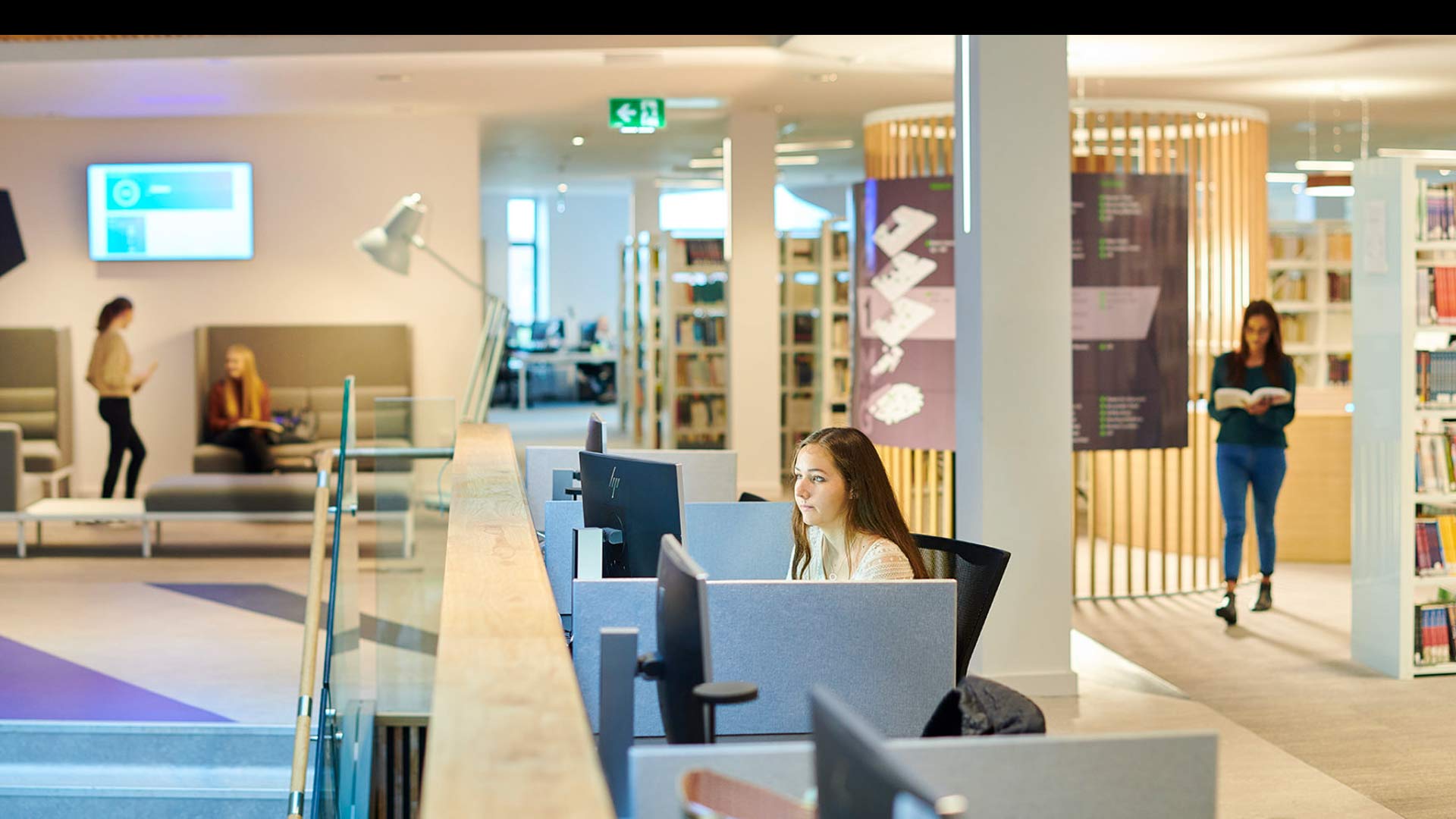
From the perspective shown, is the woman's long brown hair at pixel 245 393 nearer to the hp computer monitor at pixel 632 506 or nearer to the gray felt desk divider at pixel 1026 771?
the hp computer monitor at pixel 632 506

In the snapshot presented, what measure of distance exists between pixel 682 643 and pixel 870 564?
3.96 ft

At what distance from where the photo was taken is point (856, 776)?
1.31 m

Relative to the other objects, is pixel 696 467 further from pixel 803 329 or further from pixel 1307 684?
pixel 803 329

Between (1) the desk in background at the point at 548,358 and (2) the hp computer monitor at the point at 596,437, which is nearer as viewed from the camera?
(2) the hp computer monitor at the point at 596,437

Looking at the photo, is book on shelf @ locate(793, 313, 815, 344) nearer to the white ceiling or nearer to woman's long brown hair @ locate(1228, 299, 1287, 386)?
the white ceiling

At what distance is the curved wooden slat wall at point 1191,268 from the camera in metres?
7.62

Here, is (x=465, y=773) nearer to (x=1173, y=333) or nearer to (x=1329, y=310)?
(x=1173, y=333)

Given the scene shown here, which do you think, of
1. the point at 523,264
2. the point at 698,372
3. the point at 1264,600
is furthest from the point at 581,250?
the point at 1264,600

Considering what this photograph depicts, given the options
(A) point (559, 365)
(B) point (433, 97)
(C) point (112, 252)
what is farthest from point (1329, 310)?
(A) point (559, 365)

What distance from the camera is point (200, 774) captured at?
555 centimetres

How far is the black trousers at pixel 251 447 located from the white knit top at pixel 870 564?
750 centimetres

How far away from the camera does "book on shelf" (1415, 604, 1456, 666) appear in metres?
5.87

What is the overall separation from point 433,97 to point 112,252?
9.95 ft

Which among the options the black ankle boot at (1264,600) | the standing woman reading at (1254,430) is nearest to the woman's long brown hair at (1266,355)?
the standing woman reading at (1254,430)
